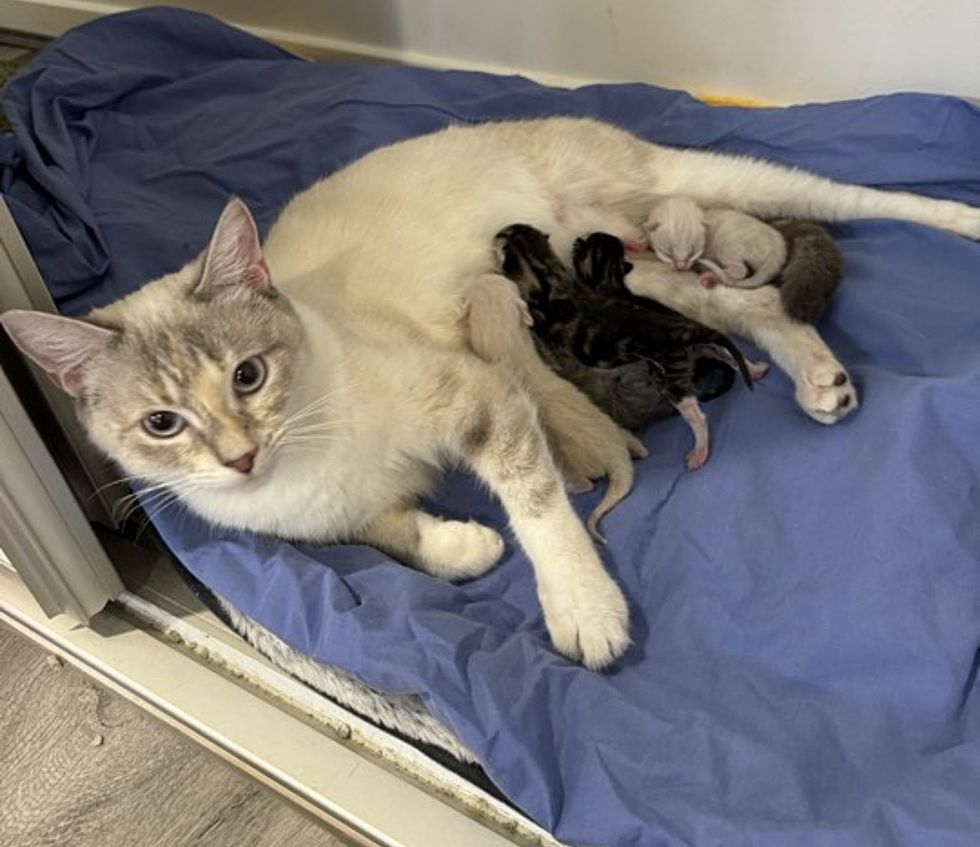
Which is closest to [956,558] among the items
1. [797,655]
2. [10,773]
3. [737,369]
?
[797,655]

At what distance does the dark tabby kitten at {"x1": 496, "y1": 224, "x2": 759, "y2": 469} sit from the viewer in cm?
163

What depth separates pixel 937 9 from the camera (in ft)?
7.06

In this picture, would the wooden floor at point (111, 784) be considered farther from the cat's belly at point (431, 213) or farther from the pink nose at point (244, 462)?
the cat's belly at point (431, 213)

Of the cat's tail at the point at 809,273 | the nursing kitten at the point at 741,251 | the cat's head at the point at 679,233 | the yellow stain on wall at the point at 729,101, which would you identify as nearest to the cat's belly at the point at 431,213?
the cat's head at the point at 679,233

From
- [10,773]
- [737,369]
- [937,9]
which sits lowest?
[10,773]

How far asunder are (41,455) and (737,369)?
112 cm

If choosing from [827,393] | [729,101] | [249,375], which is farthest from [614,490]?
[729,101]

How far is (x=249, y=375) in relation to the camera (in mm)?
1345

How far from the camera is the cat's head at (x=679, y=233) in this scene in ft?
6.18

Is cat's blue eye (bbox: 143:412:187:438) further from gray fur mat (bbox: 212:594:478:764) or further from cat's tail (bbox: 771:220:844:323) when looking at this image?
cat's tail (bbox: 771:220:844:323)

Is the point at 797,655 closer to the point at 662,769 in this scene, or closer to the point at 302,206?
the point at 662,769

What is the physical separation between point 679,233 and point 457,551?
762mm

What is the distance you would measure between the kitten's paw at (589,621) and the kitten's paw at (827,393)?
0.47 m

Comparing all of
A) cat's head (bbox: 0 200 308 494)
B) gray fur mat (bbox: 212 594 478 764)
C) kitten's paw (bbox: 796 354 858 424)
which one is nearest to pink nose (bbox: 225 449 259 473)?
cat's head (bbox: 0 200 308 494)
